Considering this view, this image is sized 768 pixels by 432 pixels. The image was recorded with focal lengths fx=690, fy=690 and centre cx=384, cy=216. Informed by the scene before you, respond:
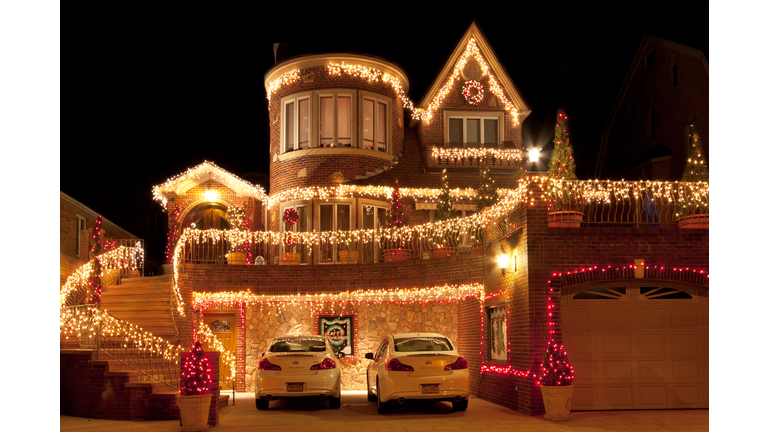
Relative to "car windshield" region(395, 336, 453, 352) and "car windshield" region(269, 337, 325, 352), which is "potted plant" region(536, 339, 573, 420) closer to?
"car windshield" region(395, 336, 453, 352)

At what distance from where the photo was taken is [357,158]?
71.6 ft

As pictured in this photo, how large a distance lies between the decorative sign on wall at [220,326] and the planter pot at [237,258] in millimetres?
1928

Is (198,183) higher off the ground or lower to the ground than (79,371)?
higher

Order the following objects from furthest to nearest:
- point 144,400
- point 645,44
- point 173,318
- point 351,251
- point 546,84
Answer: point 546,84 → point 645,44 → point 351,251 → point 173,318 → point 144,400

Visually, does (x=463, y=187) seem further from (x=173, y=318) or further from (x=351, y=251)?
(x=173, y=318)

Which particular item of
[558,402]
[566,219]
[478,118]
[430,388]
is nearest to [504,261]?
[566,219]

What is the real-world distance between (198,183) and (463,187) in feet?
30.1

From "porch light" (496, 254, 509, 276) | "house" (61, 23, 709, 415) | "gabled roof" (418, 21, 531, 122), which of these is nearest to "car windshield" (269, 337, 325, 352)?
"house" (61, 23, 709, 415)

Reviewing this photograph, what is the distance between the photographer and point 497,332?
1499 centimetres

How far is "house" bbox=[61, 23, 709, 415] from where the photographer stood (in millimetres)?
12898

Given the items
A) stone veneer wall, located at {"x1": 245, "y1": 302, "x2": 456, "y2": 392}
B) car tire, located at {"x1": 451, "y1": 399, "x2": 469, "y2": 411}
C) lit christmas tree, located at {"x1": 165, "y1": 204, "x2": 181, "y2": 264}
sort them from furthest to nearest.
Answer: lit christmas tree, located at {"x1": 165, "y1": 204, "x2": 181, "y2": 264} → stone veneer wall, located at {"x1": 245, "y1": 302, "x2": 456, "y2": 392} → car tire, located at {"x1": 451, "y1": 399, "x2": 469, "y2": 411}

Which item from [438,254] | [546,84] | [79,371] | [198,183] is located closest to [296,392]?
[79,371]

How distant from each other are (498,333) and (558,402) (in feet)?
10.6

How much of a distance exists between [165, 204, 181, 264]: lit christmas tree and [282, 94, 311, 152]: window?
4.56 m
